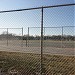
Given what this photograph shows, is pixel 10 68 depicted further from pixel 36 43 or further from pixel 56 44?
pixel 36 43

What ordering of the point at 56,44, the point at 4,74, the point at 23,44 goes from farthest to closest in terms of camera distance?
1. the point at 23,44
2. the point at 56,44
3. the point at 4,74

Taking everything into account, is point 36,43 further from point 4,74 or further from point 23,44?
point 4,74

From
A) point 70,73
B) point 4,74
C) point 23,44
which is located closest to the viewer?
point 4,74

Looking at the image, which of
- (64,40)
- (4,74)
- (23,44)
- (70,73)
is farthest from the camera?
(23,44)

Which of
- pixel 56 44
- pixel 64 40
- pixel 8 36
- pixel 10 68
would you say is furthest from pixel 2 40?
pixel 10 68

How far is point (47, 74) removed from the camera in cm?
855

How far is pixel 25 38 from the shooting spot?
2645cm

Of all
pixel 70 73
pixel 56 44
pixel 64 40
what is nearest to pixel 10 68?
pixel 70 73

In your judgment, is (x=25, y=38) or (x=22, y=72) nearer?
(x=22, y=72)

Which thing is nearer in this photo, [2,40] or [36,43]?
[36,43]

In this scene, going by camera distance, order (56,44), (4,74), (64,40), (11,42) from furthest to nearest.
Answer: (11,42)
(56,44)
(64,40)
(4,74)

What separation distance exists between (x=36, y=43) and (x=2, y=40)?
550 cm

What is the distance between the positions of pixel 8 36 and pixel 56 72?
60.2ft

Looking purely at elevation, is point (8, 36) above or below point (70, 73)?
above
